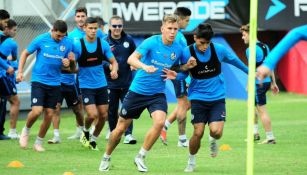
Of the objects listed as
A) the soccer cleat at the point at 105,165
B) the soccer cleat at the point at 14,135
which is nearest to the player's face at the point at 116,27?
the soccer cleat at the point at 14,135

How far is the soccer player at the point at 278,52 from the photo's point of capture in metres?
8.98

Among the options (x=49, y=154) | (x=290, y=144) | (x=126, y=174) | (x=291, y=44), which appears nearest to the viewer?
(x=291, y=44)

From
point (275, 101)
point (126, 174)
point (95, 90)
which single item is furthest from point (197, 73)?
point (275, 101)

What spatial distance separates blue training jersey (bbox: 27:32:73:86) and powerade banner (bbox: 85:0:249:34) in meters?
10.7

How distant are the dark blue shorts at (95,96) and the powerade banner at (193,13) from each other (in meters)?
10.5

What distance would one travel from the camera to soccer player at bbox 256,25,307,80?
8984 mm

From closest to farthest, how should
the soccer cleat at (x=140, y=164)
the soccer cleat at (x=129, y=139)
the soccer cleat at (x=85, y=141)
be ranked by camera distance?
the soccer cleat at (x=140, y=164) < the soccer cleat at (x=85, y=141) < the soccer cleat at (x=129, y=139)

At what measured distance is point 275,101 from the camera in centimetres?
2597

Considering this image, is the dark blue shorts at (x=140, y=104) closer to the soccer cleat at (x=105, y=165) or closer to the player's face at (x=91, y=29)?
the soccer cleat at (x=105, y=165)

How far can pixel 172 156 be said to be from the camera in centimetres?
1468

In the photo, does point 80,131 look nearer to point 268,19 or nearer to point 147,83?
point 147,83

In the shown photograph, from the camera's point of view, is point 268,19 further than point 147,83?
Yes

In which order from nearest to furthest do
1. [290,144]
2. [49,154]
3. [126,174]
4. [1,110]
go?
1. [126,174]
2. [49,154]
3. [290,144]
4. [1,110]

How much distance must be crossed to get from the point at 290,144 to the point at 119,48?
152 inches
